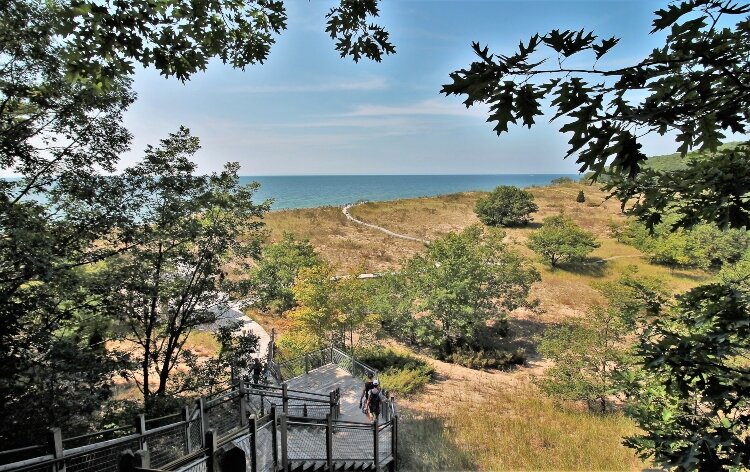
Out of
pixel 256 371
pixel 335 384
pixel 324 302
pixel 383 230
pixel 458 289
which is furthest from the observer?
pixel 383 230

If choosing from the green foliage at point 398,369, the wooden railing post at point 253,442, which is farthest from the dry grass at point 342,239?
the wooden railing post at point 253,442

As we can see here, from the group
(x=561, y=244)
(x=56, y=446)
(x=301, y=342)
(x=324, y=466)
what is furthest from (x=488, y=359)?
(x=56, y=446)

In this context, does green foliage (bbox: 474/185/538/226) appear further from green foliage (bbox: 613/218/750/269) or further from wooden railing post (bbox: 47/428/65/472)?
wooden railing post (bbox: 47/428/65/472)

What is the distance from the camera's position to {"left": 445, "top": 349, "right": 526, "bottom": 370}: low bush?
21.5 m

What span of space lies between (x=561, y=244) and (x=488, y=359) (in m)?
18.2

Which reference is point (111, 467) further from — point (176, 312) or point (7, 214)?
point (176, 312)

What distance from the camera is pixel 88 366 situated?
7328 millimetres

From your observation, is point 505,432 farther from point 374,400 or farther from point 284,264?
point 284,264

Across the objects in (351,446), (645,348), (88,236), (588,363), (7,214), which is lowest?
(588,363)

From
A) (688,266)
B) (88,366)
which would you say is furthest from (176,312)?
(688,266)

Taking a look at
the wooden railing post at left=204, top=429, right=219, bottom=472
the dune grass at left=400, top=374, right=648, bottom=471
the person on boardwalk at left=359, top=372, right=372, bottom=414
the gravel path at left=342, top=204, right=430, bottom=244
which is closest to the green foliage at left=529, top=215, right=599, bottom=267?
the gravel path at left=342, top=204, right=430, bottom=244

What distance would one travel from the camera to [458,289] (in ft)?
68.1

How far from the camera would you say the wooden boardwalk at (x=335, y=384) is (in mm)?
12398

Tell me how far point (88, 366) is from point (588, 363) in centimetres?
1688
